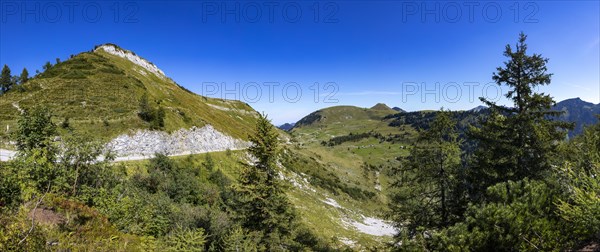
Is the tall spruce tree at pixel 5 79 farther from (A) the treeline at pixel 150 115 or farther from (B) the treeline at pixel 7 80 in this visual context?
(A) the treeline at pixel 150 115

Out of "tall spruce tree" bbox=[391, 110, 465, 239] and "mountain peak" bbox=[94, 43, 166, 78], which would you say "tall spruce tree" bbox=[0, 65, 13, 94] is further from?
"tall spruce tree" bbox=[391, 110, 465, 239]

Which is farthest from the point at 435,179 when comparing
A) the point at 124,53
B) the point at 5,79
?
the point at 124,53

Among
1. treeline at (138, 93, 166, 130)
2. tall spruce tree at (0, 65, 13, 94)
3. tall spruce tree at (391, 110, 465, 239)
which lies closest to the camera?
tall spruce tree at (391, 110, 465, 239)

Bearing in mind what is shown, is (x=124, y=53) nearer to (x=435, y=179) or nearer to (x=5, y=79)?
(x=5, y=79)

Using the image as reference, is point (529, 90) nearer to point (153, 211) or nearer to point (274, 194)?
point (274, 194)

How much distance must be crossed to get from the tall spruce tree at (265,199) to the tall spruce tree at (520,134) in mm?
14021

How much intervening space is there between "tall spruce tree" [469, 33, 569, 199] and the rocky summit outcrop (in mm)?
42116

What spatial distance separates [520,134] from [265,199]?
60.6 feet


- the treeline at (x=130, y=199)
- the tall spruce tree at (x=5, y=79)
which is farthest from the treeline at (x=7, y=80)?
the treeline at (x=130, y=199)

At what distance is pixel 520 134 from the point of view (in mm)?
18453

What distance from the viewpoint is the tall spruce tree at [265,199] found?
2200 cm

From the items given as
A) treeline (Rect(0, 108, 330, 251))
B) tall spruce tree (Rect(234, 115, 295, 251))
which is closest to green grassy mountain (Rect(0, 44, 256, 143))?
treeline (Rect(0, 108, 330, 251))

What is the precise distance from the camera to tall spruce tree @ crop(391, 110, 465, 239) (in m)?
18.6

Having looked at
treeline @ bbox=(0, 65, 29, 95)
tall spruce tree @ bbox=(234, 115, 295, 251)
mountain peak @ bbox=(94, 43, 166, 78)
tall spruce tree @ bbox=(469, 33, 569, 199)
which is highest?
mountain peak @ bbox=(94, 43, 166, 78)
